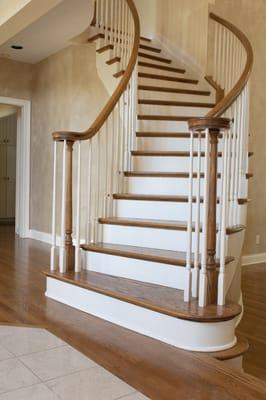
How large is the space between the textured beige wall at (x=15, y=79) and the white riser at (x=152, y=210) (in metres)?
3.67

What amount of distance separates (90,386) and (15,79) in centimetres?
558

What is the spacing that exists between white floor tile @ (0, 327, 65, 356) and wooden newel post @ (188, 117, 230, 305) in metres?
0.90

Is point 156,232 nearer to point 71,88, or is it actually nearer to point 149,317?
point 149,317

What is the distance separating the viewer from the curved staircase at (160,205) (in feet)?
7.77

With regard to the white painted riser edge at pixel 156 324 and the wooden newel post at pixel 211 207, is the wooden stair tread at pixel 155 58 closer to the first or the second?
the wooden newel post at pixel 211 207

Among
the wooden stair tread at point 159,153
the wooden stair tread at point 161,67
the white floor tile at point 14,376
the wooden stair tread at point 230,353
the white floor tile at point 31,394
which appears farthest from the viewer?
the wooden stair tread at point 161,67

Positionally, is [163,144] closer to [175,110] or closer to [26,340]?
[175,110]

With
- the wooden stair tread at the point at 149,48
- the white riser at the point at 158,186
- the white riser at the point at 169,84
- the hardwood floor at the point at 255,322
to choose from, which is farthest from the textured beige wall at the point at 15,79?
the hardwood floor at the point at 255,322

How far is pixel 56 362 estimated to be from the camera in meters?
2.09

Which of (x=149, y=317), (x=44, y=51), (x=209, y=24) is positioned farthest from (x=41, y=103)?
(x=149, y=317)

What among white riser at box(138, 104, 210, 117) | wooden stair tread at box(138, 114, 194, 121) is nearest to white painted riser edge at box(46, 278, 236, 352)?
wooden stair tread at box(138, 114, 194, 121)

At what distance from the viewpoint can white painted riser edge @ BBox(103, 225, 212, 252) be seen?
3.02m

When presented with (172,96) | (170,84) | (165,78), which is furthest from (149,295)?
(170,84)

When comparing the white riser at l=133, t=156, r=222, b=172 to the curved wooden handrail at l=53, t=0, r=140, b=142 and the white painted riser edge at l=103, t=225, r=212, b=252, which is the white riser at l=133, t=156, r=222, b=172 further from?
the white painted riser edge at l=103, t=225, r=212, b=252
